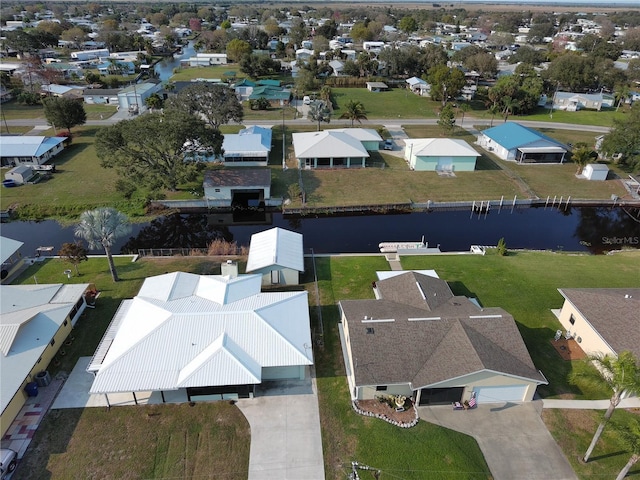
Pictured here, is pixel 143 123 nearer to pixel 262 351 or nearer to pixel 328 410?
pixel 262 351

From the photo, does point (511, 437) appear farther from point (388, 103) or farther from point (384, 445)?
point (388, 103)

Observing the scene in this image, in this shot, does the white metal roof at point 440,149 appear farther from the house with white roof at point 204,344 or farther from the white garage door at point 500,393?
the white garage door at point 500,393

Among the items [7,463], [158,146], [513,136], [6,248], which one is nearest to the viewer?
[7,463]

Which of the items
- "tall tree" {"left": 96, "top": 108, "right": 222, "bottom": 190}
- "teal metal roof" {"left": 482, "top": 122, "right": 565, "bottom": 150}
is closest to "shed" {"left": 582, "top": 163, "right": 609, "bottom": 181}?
"teal metal roof" {"left": 482, "top": 122, "right": 565, "bottom": 150}

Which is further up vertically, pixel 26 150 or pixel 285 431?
pixel 26 150

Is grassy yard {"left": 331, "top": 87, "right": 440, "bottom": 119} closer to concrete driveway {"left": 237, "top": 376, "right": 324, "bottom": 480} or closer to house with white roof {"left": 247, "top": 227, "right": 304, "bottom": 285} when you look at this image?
house with white roof {"left": 247, "top": 227, "right": 304, "bottom": 285}

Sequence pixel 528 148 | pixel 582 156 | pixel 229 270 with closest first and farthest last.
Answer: pixel 229 270
pixel 582 156
pixel 528 148

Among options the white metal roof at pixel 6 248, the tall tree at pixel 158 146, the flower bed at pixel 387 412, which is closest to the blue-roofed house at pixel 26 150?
the tall tree at pixel 158 146

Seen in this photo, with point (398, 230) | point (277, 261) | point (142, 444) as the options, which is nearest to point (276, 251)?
point (277, 261)
